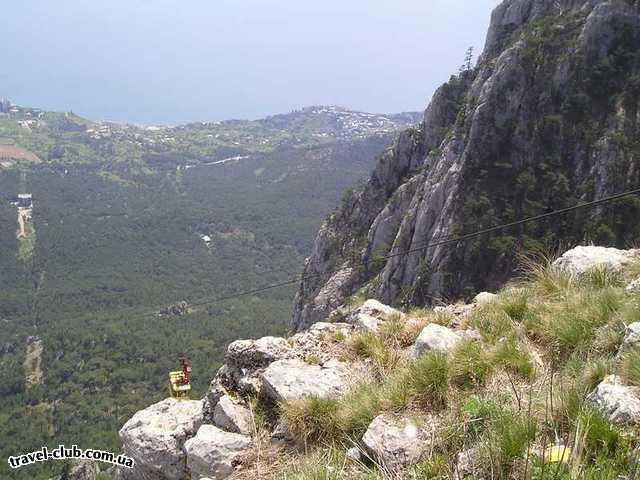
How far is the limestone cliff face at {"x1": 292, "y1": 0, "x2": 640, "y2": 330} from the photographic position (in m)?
30.9

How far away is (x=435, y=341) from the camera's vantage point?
249 inches

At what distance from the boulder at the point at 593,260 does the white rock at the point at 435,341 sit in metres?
2.44

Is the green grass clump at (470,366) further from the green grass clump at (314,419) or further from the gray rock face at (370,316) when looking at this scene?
the gray rock face at (370,316)

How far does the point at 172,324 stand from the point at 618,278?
11758cm

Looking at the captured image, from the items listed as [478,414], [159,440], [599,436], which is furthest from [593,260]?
[159,440]

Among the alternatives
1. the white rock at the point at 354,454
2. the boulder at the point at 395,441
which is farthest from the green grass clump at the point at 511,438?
the white rock at the point at 354,454

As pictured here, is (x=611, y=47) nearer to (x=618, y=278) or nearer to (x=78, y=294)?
(x=618, y=278)

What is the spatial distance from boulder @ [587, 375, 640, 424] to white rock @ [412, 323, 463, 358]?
2120 millimetres

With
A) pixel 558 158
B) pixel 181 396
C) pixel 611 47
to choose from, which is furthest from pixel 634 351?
pixel 611 47

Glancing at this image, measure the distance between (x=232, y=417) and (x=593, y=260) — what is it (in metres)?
5.89

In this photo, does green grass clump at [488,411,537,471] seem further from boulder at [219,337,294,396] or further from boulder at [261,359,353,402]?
boulder at [219,337,294,396]

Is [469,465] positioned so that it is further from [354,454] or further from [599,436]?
[354,454]

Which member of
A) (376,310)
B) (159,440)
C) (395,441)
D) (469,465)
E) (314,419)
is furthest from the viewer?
(376,310)

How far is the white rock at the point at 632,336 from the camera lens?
174 inches
